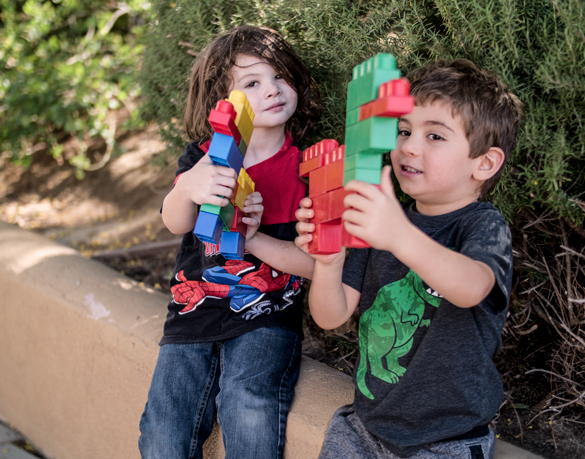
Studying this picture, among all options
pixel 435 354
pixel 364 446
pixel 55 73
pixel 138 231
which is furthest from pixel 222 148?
pixel 55 73

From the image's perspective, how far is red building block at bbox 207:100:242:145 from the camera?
4.12ft

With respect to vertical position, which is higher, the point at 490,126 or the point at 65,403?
the point at 490,126

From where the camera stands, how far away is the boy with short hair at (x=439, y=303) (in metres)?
1.33

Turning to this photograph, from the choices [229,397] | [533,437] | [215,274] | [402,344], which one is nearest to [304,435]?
[229,397]

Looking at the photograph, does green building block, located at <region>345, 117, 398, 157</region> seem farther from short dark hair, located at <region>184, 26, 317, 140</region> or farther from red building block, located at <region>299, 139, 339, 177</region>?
short dark hair, located at <region>184, 26, 317, 140</region>

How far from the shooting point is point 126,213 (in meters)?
4.41

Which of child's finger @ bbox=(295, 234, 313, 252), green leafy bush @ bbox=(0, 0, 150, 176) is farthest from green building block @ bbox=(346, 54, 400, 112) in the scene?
green leafy bush @ bbox=(0, 0, 150, 176)

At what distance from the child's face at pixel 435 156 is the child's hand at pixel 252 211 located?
0.44 metres

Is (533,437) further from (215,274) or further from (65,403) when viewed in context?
(65,403)

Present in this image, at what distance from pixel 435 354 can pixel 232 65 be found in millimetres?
1157

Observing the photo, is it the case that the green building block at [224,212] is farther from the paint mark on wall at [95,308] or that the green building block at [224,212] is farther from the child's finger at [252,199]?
the paint mark on wall at [95,308]

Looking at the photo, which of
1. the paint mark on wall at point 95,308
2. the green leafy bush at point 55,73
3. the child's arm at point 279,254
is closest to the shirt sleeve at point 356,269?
the child's arm at point 279,254

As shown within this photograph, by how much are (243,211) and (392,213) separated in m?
0.59

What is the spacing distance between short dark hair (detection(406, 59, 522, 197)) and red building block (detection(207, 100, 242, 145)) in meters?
0.52
